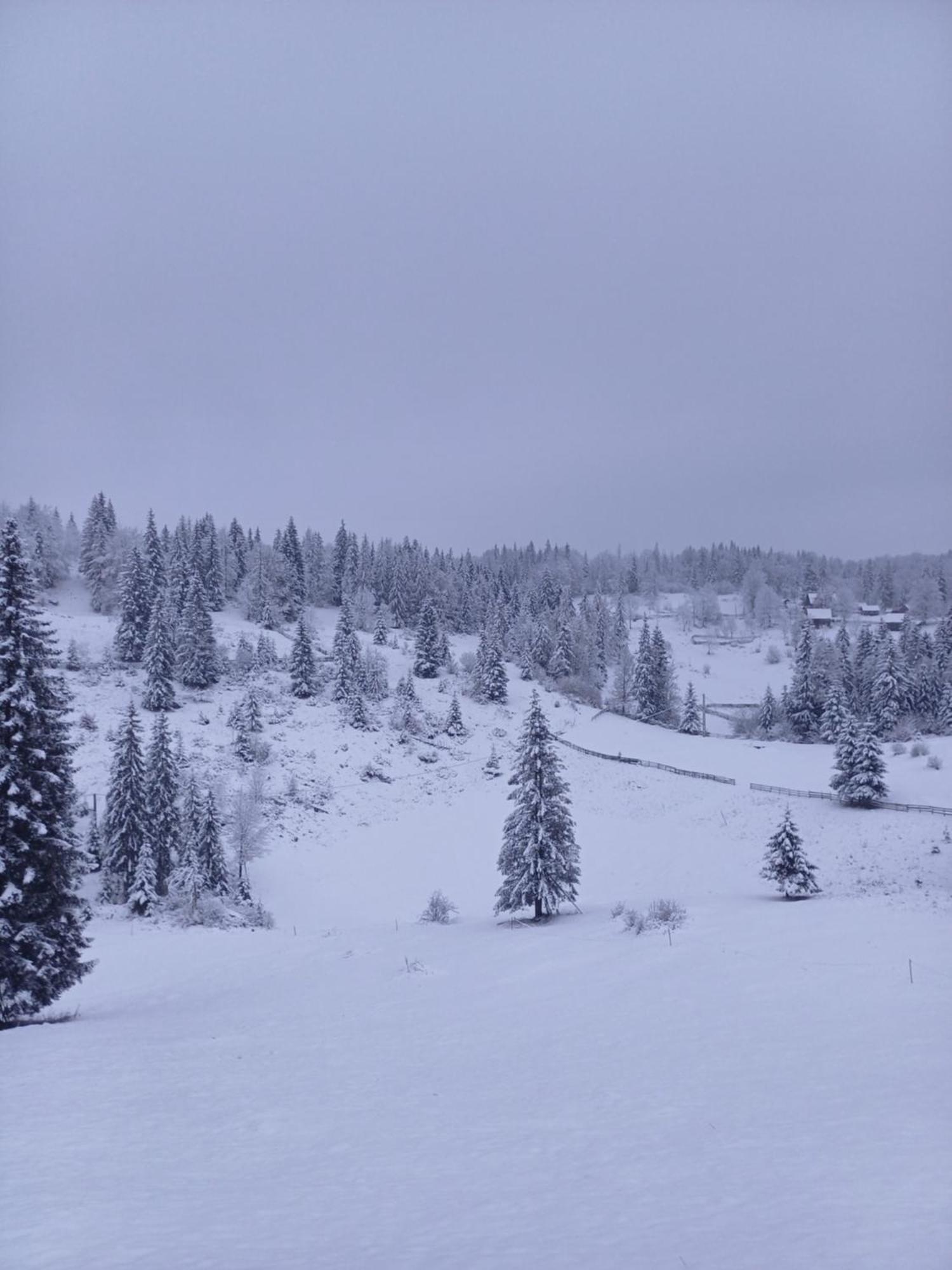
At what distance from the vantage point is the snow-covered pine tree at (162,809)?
37.0m

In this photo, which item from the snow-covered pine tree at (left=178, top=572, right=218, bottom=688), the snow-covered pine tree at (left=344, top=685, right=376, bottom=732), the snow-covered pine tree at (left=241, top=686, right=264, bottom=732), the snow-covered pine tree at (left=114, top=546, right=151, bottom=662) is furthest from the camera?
the snow-covered pine tree at (left=114, top=546, right=151, bottom=662)

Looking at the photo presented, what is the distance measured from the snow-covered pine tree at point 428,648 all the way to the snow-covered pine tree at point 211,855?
44642mm

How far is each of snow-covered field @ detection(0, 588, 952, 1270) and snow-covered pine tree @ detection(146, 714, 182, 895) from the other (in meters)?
7.94

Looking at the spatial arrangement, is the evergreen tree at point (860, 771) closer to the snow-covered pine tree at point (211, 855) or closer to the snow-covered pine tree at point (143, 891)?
the snow-covered pine tree at point (211, 855)

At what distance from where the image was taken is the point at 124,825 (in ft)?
119

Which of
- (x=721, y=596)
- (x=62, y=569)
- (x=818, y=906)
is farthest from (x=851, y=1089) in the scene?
(x=721, y=596)

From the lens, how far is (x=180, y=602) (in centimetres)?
7050

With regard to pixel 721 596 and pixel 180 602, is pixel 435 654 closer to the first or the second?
pixel 180 602

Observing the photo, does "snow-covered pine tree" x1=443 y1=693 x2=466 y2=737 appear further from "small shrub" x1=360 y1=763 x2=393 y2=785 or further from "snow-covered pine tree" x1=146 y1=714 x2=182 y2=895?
"snow-covered pine tree" x1=146 y1=714 x2=182 y2=895

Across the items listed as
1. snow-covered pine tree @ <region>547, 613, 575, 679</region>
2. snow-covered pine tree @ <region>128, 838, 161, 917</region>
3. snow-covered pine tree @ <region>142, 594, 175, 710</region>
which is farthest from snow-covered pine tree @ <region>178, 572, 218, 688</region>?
snow-covered pine tree @ <region>547, 613, 575, 679</region>

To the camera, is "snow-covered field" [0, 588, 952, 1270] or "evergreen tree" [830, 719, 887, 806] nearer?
"snow-covered field" [0, 588, 952, 1270]

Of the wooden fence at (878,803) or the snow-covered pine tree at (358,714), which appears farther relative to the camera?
the snow-covered pine tree at (358,714)

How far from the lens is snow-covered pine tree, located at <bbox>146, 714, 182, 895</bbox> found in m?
37.0

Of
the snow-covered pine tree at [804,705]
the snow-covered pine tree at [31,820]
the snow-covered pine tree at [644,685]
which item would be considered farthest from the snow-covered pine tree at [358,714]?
the snow-covered pine tree at [31,820]
